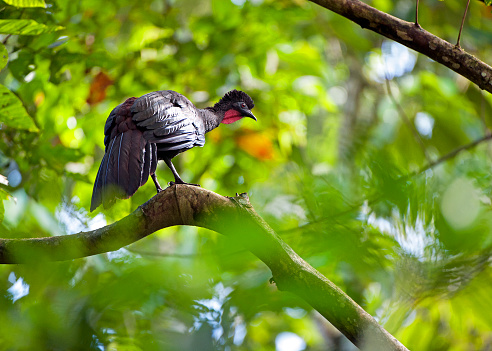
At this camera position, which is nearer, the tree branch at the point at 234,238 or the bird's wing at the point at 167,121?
the tree branch at the point at 234,238

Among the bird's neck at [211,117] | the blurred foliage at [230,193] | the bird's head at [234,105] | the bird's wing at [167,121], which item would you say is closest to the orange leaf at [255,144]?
the blurred foliage at [230,193]

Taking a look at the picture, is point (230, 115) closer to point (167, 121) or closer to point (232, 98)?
point (232, 98)

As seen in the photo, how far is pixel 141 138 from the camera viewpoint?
2748 mm

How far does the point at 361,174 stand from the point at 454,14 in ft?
17.8

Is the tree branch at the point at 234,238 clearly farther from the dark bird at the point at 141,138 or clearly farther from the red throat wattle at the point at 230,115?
the red throat wattle at the point at 230,115

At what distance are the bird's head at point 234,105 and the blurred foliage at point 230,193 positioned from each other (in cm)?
76

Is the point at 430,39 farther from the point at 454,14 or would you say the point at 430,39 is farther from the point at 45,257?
the point at 454,14

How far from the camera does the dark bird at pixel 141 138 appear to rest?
99.8 inches

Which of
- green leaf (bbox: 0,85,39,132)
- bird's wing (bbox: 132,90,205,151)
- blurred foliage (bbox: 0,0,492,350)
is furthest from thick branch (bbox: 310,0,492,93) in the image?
green leaf (bbox: 0,85,39,132)

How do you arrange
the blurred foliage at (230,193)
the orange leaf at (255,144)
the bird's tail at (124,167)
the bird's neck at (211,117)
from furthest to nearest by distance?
the orange leaf at (255,144) < the bird's neck at (211,117) < the bird's tail at (124,167) < the blurred foliage at (230,193)

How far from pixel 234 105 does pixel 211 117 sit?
0.93 feet

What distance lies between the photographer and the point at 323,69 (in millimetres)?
5613

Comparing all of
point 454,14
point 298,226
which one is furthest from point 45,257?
point 454,14

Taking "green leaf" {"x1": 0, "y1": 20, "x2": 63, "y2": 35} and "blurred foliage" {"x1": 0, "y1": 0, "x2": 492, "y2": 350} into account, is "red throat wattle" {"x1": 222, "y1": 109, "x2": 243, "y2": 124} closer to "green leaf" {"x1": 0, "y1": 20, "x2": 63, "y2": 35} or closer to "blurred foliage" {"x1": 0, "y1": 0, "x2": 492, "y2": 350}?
"blurred foliage" {"x1": 0, "y1": 0, "x2": 492, "y2": 350}
